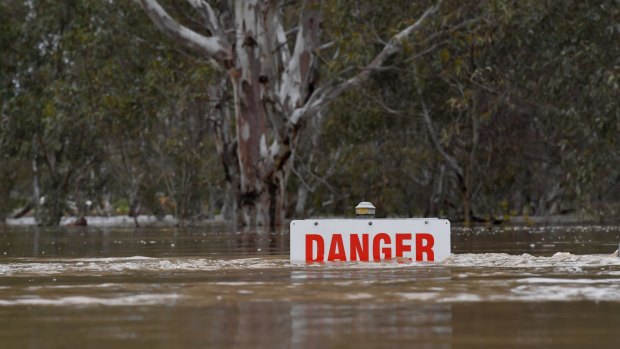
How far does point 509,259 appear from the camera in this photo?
8.52 meters

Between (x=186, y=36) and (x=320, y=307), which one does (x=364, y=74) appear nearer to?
(x=186, y=36)

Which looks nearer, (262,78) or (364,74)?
(262,78)

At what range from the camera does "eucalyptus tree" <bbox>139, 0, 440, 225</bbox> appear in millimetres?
25891

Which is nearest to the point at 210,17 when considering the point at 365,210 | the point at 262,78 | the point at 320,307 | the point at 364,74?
the point at 262,78

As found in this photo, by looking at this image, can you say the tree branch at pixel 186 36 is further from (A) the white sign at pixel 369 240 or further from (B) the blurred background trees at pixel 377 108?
(A) the white sign at pixel 369 240

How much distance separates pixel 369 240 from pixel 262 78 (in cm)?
1821

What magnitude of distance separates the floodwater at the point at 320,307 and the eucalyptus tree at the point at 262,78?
60.3 ft

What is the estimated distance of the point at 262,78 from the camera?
86.1ft

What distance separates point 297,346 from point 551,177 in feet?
128

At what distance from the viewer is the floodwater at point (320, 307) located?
3.71 metres

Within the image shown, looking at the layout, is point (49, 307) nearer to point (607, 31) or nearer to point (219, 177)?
point (607, 31)

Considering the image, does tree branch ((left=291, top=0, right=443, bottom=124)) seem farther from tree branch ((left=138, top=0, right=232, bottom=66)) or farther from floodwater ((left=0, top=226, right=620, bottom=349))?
floodwater ((left=0, top=226, right=620, bottom=349))

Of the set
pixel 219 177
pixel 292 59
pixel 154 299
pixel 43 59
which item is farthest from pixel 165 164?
pixel 154 299

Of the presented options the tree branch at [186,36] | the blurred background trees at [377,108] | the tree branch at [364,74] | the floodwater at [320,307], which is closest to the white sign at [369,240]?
the floodwater at [320,307]
